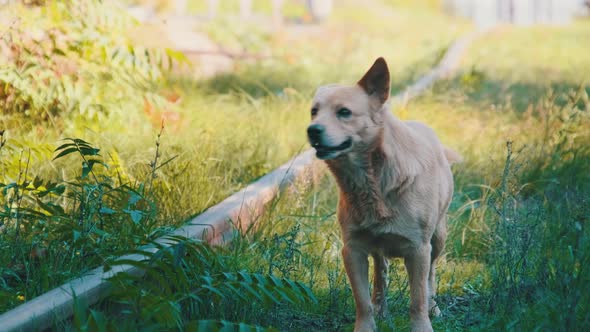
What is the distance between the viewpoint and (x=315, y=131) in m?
4.08

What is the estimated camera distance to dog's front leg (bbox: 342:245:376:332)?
4.14 m

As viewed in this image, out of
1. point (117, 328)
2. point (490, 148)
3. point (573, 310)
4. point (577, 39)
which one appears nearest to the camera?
point (117, 328)

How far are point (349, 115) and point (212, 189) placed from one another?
1.95m

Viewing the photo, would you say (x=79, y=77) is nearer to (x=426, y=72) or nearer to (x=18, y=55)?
(x=18, y=55)

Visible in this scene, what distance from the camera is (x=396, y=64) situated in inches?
700

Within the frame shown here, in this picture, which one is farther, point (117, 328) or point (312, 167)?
point (312, 167)

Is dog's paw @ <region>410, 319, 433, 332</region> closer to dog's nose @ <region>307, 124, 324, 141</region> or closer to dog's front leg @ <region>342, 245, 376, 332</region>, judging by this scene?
dog's front leg @ <region>342, 245, 376, 332</region>

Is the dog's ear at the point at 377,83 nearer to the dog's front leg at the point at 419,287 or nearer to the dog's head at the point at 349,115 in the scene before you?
the dog's head at the point at 349,115

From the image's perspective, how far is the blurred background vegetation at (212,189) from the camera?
3828 mm

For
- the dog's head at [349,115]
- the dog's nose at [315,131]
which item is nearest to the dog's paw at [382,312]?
the dog's head at [349,115]

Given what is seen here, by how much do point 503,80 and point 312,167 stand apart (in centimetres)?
955

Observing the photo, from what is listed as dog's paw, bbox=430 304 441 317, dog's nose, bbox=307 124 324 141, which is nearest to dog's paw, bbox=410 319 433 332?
dog's paw, bbox=430 304 441 317

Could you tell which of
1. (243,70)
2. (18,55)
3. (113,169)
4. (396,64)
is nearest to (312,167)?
(113,169)

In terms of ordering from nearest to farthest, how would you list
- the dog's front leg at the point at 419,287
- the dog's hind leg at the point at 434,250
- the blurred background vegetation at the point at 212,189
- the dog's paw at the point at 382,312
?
the blurred background vegetation at the point at 212,189 < the dog's front leg at the point at 419,287 < the dog's paw at the point at 382,312 < the dog's hind leg at the point at 434,250
